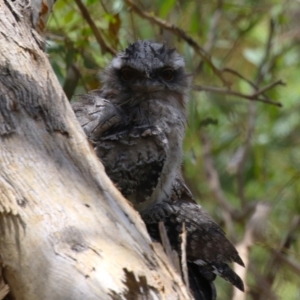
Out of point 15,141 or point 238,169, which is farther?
point 238,169

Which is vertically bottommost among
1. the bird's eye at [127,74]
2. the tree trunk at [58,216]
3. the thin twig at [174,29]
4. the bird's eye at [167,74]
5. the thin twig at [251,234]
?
the thin twig at [251,234]

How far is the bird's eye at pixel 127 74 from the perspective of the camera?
9.90ft

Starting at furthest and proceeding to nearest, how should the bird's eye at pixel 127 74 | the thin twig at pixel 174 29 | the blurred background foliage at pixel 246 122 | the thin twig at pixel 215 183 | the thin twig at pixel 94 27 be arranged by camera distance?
the thin twig at pixel 215 183 → the blurred background foliage at pixel 246 122 → the thin twig at pixel 174 29 → the thin twig at pixel 94 27 → the bird's eye at pixel 127 74

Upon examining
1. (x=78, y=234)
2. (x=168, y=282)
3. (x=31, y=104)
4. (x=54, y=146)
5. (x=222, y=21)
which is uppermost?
(x=222, y=21)

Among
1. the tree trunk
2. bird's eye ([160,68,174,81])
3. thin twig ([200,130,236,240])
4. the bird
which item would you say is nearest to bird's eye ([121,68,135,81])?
the bird

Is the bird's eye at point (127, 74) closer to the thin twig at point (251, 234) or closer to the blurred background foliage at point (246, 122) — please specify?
the blurred background foliage at point (246, 122)

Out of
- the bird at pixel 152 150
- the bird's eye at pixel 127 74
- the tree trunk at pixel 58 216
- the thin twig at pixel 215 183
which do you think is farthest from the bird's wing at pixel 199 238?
the thin twig at pixel 215 183

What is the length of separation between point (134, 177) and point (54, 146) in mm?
781

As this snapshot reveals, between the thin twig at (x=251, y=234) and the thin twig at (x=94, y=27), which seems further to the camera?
the thin twig at (x=251, y=234)

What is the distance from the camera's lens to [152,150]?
2.68 meters

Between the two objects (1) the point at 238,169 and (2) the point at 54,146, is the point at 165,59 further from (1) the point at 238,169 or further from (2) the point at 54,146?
(1) the point at 238,169

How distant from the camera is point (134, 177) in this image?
2.67 meters

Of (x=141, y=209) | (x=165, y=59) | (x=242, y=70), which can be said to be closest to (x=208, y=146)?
(x=242, y=70)

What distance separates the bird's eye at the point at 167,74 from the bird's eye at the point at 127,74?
0.14m
